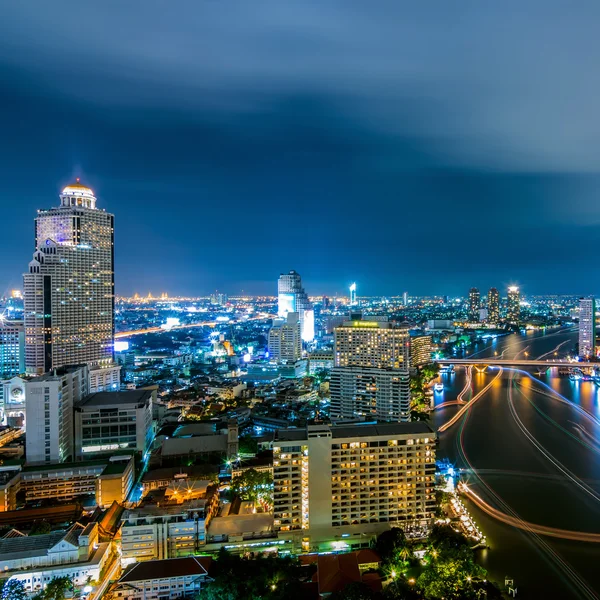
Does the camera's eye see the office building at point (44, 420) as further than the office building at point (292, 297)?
No

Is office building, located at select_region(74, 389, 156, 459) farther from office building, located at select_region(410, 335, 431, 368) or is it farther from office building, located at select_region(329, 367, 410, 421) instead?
office building, located at select_region(410, 335, 431, 368)

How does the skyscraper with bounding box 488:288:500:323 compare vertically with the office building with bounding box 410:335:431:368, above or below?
above

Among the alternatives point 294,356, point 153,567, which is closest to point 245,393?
point 294,356

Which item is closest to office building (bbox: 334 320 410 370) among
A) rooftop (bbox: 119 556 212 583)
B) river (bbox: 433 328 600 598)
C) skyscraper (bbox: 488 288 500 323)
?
river (bbox: 433 328 600 598)

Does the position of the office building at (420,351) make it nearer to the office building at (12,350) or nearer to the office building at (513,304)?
the office building at (12,350)

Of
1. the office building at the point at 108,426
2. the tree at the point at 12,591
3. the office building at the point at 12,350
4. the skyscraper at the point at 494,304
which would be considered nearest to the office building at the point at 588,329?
the skyscraper at the point at 494,304

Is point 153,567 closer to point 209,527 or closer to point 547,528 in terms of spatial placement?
point 209,527
